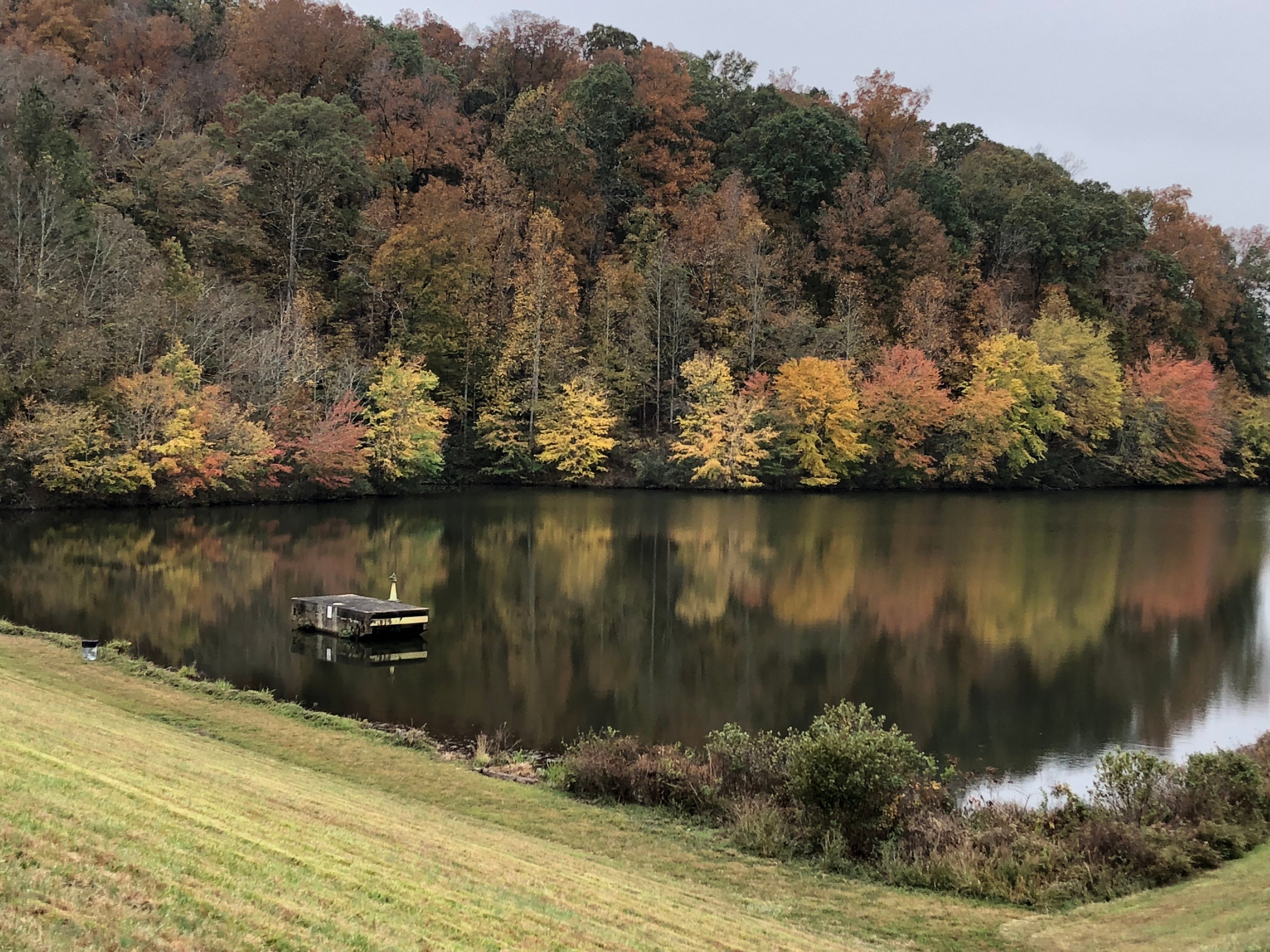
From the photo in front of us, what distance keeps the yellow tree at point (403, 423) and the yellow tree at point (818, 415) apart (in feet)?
62.6

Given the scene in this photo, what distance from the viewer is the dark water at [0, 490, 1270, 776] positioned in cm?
1664

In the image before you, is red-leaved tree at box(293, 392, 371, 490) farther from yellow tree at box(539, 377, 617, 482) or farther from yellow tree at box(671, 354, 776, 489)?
yellow tree at box(671, 354, 776, 489)

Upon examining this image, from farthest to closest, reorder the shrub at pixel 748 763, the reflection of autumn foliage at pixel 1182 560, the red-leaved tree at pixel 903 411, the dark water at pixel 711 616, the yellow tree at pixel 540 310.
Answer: the red-leaved tree at pixel 903 411 → the yellow tree at pixel 540 310 → the reflection of autumn foliage at pixel 1182 560 → the dark water at pixel 711 616 → the shrub at pixel 748 763

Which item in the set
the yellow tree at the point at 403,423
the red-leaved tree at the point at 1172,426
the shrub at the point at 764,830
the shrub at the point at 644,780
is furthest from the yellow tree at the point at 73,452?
the red-leaved tree at the point at 1172,426

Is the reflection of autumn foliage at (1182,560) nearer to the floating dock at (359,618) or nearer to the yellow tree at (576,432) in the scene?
the floating dock at (359,618)

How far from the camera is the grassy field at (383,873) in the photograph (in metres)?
4.98

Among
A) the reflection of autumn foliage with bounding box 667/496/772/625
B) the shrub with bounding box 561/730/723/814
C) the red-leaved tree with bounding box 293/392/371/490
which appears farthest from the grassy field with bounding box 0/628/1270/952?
the red-leaved tree with bounding box 293/392/371/490

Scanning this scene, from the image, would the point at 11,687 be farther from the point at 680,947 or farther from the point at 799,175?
the point at 799,175

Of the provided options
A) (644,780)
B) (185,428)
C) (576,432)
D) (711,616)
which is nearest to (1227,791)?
(644,780)

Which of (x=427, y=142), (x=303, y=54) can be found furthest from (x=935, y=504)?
(x=303, y=54)

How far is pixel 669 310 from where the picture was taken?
59.2 metres

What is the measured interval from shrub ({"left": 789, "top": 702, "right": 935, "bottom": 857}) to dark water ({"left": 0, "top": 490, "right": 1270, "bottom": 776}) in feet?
14.0

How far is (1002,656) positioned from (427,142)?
5511cm

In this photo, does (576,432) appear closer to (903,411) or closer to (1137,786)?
(903,411)
